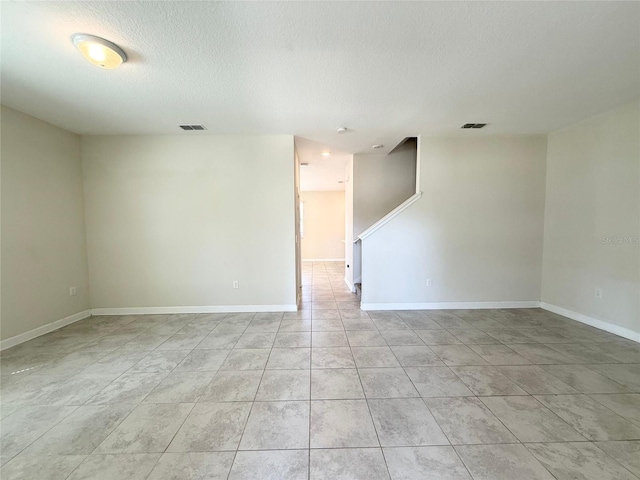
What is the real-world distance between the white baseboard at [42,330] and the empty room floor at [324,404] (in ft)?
0.49

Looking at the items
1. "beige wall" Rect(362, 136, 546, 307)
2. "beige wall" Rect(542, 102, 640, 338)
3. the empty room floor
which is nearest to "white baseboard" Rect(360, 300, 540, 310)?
"beige wall" Rect(362, 136, 546, 307)

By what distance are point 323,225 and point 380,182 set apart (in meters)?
4.35

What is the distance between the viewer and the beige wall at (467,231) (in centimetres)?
374

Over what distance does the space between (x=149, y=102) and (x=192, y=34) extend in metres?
1.31

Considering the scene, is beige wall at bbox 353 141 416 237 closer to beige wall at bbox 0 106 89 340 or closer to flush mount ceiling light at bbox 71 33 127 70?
flush mount ceiling light at bbox 71 33 127 70

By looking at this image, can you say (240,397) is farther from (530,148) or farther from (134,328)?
(530,148)

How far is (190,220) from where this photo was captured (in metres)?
3.72

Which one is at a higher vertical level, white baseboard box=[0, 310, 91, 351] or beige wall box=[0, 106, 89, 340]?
beige wall box=[0, 106, 89, 340]

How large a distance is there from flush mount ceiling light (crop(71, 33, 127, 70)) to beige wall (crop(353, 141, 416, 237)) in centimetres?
364

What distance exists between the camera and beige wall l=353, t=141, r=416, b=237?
4.79 meters

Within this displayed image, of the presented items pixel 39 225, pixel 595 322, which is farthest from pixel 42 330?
pixel 595 322

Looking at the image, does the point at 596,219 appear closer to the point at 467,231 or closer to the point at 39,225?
the point at 467,231

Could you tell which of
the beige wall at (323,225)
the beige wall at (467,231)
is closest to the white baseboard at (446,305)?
the beige wall at (467,231)

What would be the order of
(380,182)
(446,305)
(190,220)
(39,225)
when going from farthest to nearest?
(380,182) → (446,305) → (190,220) → (39,225)
